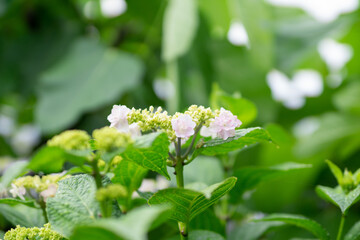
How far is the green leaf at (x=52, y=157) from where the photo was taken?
191mm

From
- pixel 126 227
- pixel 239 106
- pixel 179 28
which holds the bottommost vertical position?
pixel 126 227

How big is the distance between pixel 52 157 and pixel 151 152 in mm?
62

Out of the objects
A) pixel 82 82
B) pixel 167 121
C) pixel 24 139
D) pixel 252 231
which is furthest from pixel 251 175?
pixel 24 139

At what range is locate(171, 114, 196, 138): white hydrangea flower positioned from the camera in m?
0.25

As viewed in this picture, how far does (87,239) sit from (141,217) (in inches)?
1.8

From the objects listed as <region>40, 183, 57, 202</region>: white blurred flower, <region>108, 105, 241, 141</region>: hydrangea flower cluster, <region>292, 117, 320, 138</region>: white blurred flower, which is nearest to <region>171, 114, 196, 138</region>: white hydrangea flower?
<region>108, 105, 241, 141</region>: hydrangea flower cluster

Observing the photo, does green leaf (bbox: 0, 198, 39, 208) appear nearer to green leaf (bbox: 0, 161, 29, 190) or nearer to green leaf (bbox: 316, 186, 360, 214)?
green leaf (bbox: 0, 161, 29, 190)

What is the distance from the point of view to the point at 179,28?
2.46 feet

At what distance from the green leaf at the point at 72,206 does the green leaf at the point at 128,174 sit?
26 mm

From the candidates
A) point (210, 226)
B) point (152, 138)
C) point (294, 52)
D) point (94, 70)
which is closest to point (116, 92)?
point (94, 70)

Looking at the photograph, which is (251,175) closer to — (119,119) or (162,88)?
(119,119)

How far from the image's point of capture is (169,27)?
0.77 meters

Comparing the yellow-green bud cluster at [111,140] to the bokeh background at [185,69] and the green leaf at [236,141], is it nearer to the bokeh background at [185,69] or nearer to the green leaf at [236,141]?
the green leaf at [236,141]

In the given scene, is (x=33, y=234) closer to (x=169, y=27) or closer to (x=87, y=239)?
(x=87, y=239)
